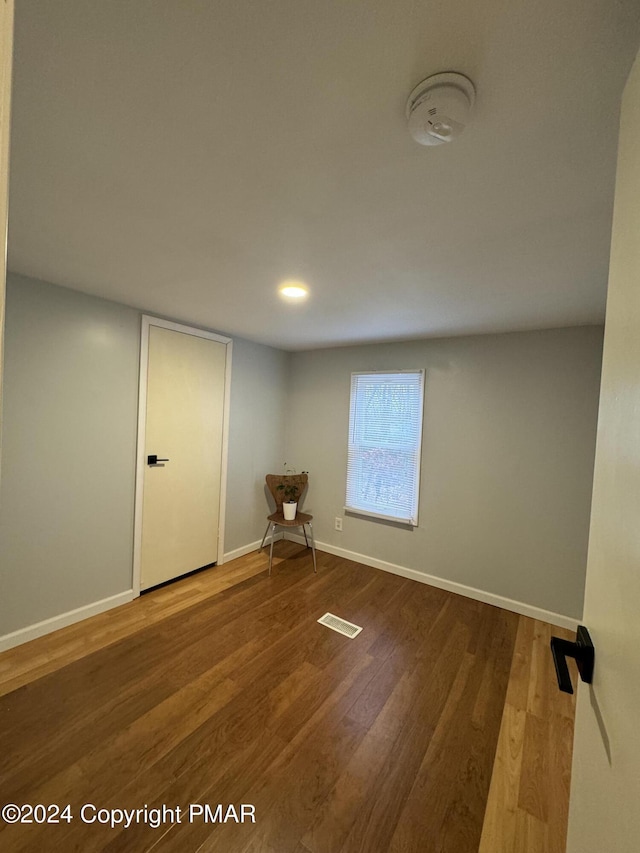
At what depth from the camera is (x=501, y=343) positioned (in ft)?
8.86

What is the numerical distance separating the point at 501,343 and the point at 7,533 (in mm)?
3627

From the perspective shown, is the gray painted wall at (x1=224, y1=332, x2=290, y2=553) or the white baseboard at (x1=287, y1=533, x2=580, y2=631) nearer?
the white baseboard at (x1=287, y1=533, x2=580, y2=631)

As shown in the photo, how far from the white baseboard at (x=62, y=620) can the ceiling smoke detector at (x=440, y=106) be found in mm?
3061

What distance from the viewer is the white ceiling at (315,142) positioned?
64 cm

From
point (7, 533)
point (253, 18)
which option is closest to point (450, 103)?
point (253, 18)

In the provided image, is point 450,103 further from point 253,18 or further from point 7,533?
point 7,533

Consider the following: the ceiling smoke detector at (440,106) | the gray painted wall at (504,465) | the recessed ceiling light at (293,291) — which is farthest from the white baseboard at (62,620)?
the ceiling smoke detector at (440,106)

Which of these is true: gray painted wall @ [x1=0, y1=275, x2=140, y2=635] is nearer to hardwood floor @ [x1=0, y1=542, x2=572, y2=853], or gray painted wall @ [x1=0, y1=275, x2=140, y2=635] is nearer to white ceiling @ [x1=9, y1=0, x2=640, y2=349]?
hardwood floor @ [x1=0, y1=542, x2=572, y2=853]

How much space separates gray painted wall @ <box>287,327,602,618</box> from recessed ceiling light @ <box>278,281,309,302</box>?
1413 millimetres

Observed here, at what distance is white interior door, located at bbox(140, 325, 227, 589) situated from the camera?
2629 millimetres

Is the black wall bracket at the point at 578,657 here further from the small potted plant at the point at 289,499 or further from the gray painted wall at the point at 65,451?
the small potted plant at the point at 289,499

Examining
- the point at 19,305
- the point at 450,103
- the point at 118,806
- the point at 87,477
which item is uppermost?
the point at 450,103

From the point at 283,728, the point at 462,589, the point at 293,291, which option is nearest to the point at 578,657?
the point at 283,728

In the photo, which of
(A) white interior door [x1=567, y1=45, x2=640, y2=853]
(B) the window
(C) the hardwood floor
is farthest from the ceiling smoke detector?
(B) the window
